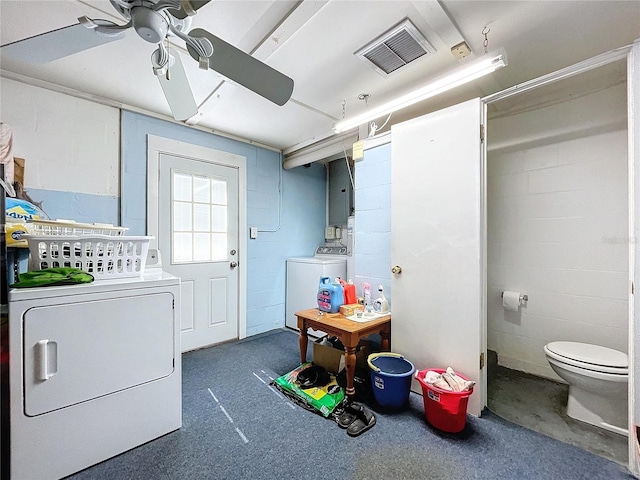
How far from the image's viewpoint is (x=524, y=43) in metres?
1.75

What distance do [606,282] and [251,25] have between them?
3.08m

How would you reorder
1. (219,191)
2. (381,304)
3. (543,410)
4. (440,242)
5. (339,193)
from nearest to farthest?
(543,410) → (440,242) → (381,304) → (219,191) → (339,193)

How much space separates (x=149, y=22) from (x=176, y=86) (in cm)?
54

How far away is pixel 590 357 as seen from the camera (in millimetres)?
1732

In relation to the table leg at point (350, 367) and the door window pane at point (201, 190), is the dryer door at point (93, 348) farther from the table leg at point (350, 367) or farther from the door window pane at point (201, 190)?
Answer: the door window pane at point (201, 190)

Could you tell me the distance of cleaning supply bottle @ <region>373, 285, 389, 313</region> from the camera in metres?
2.39

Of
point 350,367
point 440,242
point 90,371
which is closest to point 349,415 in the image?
point 350,367

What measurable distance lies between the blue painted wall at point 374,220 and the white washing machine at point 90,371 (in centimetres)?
165

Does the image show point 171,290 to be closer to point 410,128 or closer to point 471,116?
point 410,128

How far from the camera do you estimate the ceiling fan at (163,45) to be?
40.9 inches

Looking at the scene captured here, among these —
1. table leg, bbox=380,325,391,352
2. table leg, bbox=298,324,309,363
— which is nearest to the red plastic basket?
table leg, bbox=380,325,391,352

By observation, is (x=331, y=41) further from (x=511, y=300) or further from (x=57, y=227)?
(x=511, y=300)

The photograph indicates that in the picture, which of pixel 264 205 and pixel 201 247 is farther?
pixel 264 205

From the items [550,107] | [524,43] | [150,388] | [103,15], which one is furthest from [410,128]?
[150,388]
